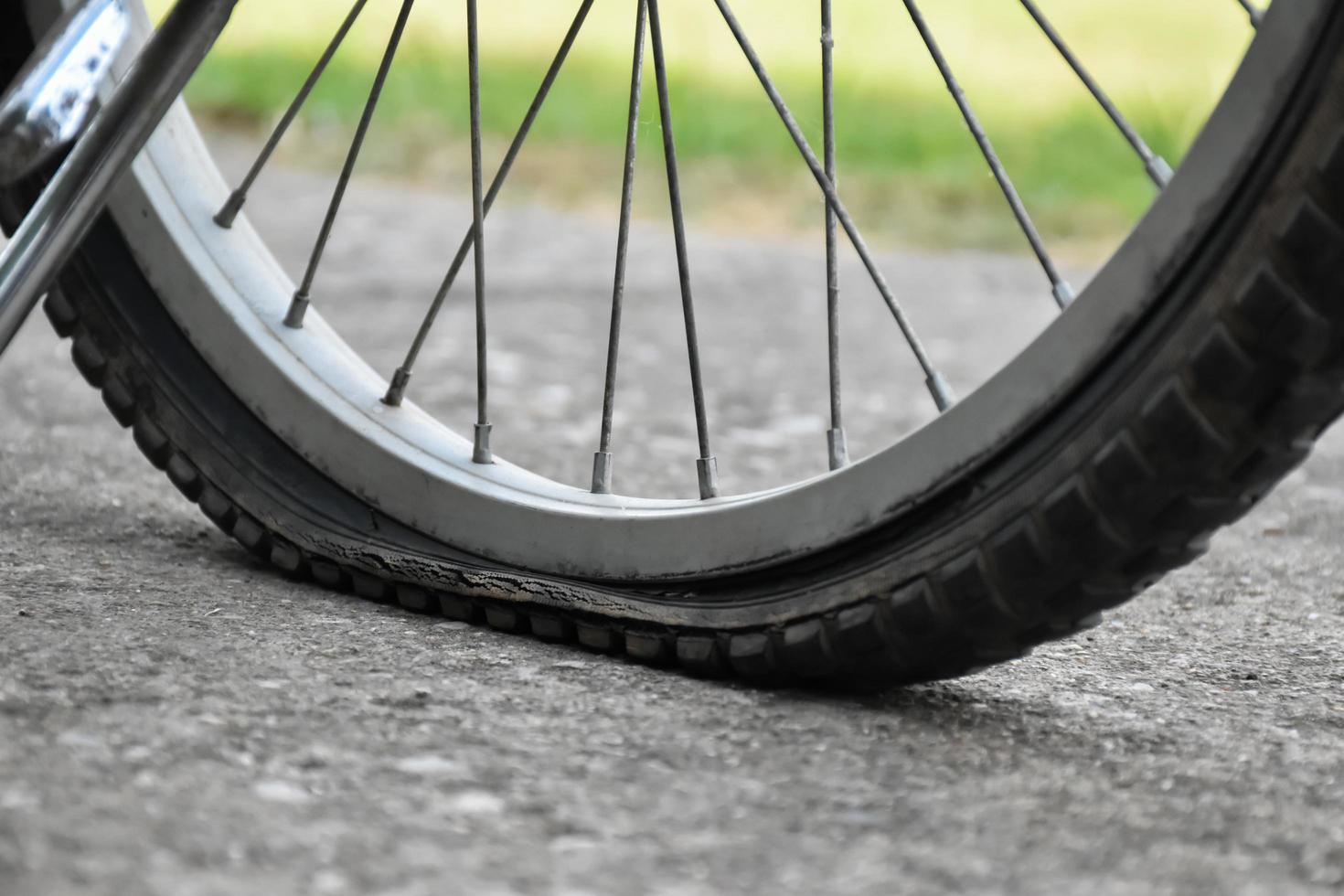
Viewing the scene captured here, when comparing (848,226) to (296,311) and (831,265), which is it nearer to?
(831,265)

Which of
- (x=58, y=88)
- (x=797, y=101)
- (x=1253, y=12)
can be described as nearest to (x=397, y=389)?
(x=58, y=88)

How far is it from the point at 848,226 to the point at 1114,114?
0.18 m

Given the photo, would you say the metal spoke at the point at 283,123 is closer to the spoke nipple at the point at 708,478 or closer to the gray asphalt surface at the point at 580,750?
the gray asphalt surface at the point at 580,750

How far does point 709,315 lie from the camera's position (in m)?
2.59

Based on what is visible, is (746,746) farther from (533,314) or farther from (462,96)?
(462,96)

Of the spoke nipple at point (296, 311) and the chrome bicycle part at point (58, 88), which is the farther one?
the spoke nipple at point (296, 311)

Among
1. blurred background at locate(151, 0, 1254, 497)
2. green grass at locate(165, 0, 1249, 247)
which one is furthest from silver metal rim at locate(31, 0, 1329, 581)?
green grass at locate(165, 0, 1249, 247)

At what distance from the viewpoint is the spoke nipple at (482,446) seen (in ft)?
3.71

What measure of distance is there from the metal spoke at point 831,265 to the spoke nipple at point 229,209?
0.46 meters

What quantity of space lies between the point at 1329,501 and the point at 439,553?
0.99 meters

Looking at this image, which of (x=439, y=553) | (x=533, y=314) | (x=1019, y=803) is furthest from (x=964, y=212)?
(x=1019, y=803)

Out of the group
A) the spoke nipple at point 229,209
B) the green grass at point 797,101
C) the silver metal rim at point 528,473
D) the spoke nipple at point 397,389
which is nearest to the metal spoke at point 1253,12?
the silver metal rim at point 528,473

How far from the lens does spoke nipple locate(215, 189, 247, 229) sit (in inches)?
48.3

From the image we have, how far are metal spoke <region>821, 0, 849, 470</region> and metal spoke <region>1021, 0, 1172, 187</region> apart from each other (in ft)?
0.45
